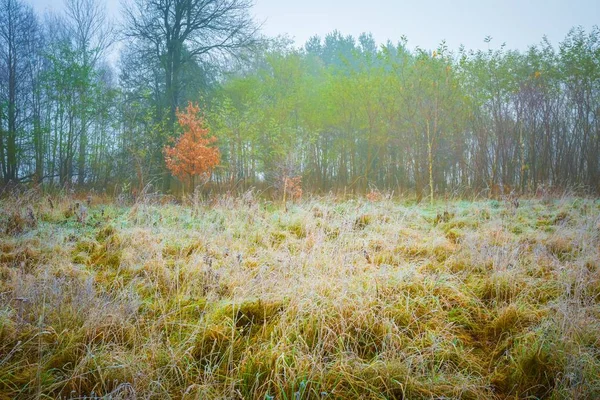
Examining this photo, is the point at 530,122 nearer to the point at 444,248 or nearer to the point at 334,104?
the point at 334,104

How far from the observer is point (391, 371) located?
1.75m

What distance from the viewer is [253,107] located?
50.7 ft

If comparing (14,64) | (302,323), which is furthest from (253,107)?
(302,323)

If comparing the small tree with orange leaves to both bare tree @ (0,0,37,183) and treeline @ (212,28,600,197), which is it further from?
bare tree @ (0,0,37,183)

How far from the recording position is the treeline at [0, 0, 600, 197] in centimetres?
1266

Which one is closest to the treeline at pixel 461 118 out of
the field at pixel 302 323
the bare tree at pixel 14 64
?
the field at pixel 302 323

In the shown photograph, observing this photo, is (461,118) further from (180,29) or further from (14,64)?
(14,64)

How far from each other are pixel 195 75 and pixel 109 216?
11.3 meters

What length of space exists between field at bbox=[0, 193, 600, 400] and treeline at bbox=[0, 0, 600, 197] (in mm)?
8672

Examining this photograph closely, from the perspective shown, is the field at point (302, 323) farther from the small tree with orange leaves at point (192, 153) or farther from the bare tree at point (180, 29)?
the bare tree at point (180, 29)

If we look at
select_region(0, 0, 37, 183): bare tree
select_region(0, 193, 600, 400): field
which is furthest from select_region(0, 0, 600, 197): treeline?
select_region(0, 193, 600, 400): field

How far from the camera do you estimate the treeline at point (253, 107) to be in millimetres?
12664

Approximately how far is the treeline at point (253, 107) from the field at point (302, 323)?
867cm

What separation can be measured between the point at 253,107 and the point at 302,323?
14.6 meters
